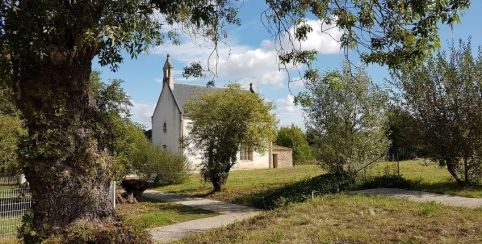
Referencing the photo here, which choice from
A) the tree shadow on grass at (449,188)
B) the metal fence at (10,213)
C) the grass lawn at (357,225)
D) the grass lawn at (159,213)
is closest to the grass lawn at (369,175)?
the tree shadow on grass at (449,188)

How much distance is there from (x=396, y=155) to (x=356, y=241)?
12.4m

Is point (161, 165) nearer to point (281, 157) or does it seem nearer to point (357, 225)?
point (357, 225)

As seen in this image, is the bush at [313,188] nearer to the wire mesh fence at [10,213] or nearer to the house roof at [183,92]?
the wire mesh fence at [10,213]

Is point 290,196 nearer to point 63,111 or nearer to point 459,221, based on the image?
point 459,221

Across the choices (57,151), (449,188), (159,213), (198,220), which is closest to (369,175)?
(449,188)

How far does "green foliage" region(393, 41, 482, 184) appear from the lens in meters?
17.3

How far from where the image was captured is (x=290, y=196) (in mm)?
16953

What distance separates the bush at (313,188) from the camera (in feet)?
55.1

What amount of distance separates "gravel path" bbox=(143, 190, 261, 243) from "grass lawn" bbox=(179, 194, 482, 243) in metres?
1.94

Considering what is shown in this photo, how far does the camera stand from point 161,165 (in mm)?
28531

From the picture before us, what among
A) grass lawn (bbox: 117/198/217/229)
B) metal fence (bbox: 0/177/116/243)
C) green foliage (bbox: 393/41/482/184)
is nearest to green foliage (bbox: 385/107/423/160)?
green foliage (bbox: 393/41/482/184)

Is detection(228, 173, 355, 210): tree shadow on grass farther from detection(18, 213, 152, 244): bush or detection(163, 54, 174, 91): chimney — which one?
detection(163, 54, 174, 91): chimney

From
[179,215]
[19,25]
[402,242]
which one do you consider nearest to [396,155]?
[179,215]

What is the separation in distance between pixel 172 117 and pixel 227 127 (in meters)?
20.1
